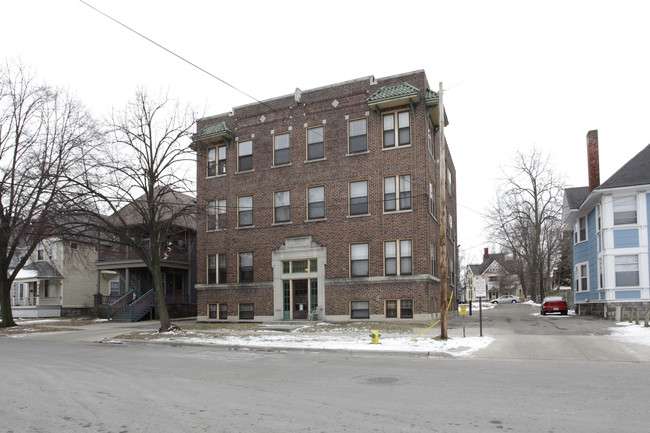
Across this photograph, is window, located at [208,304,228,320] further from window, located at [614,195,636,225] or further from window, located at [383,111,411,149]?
window, located at [614,195,636,225]

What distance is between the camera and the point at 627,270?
999 inches

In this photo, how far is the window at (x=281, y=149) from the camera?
91.6ft

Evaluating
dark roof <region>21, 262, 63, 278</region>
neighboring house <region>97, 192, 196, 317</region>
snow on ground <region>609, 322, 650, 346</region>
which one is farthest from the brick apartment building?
dark roof <region>21, 262, 63, 278</region>

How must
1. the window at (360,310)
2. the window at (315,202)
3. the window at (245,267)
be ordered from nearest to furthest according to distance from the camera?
1. the window at (360,310)
2. the window at (315,202)
3. the window at (245,267)

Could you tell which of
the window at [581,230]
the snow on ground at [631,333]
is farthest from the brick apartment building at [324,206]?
the window at [581,230]

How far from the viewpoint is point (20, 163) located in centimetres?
2925

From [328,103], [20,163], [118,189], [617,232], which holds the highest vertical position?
[328,103]

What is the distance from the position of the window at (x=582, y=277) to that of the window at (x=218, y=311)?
861 inches

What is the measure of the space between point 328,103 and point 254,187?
6.34 metres

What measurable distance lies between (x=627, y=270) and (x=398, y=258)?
38.5 feet

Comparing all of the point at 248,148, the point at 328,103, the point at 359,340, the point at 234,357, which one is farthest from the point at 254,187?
the point at 234,357

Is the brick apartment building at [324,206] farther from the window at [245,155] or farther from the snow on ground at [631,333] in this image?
the snow on ground at [631,333]

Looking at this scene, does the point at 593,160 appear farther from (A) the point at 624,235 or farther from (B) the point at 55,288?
(B) the point at 55,288

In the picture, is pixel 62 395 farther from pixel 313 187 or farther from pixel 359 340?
pixel 313 187
